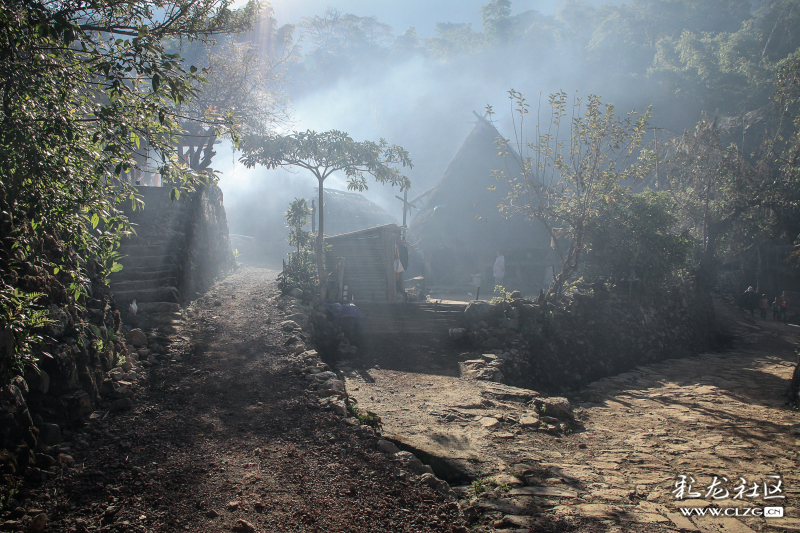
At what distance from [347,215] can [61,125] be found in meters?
29.0

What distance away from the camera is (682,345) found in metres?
13.4

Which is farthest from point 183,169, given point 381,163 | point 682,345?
point 682,345

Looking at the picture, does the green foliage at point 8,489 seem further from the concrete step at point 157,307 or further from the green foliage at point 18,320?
the concrete step at point 157,307

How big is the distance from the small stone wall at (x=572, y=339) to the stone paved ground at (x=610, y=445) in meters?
1.02

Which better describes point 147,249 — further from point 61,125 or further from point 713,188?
point 713,188

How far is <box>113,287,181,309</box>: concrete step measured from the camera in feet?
25.9

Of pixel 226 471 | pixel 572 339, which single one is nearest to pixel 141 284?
pixel 226 471

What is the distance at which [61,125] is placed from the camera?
365 centimetres

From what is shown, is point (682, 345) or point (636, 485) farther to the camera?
point (682, 345)

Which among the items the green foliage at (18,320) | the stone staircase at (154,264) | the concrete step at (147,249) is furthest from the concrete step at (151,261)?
the green foliage at (18,320)

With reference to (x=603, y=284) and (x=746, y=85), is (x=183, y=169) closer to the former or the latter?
(x=603, y=284)

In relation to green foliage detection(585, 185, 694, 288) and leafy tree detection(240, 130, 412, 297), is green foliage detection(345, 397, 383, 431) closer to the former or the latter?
leafy tree detection(240, 130, 412, 297)

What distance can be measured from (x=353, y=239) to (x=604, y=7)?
46.6 metres

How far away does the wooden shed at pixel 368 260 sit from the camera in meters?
13.8
